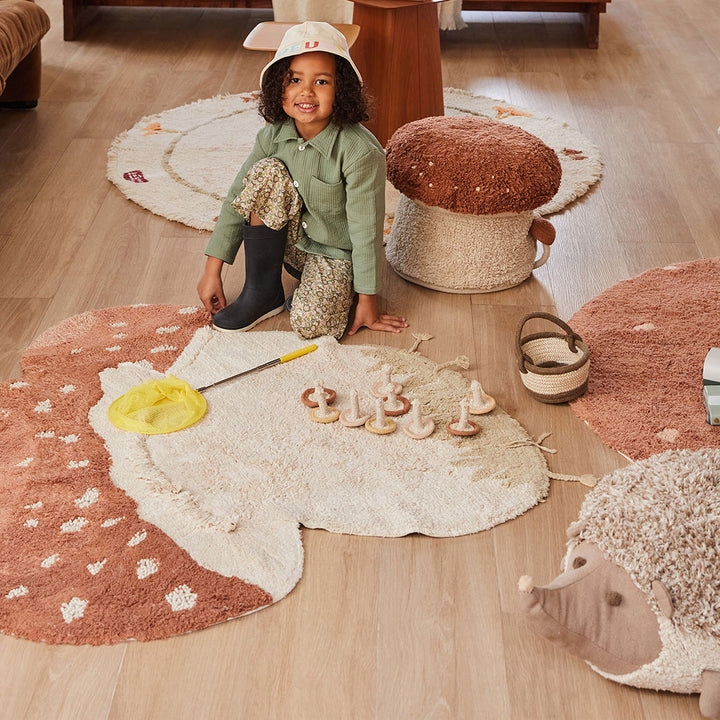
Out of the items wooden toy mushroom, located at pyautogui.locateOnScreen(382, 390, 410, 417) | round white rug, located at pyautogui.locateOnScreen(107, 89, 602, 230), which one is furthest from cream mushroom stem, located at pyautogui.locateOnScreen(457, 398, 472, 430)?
round white rug, located at pyautogui.locateOnScreen(107, 89, 602, 230)

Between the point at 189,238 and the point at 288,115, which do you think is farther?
the point at 189,238

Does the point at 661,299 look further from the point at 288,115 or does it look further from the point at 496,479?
the point at 288,115

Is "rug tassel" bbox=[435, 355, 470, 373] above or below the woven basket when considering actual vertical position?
below

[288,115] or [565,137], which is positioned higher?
[288,115]

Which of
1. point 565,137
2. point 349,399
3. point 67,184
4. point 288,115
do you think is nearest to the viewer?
point 349,399

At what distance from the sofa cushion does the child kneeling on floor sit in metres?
1.11

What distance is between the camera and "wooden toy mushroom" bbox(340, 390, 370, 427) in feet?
5.42

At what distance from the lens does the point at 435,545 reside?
4.69ft

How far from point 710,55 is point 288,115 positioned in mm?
2362

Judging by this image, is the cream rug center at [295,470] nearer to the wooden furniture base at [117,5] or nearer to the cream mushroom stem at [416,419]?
the cream mushroom stem at [416,419]

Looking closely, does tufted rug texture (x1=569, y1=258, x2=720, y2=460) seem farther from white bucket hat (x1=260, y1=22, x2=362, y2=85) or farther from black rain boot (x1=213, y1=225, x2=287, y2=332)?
white bucket hat (x1=260, y1=22, x2=362, y2=85)

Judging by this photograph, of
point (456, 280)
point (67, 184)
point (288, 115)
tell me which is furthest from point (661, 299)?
point (67, 184)

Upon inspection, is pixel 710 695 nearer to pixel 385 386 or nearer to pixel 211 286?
pixel 385 386

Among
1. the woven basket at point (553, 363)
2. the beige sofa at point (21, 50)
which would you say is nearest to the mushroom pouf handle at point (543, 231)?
the woven basket at point (553, 363)
